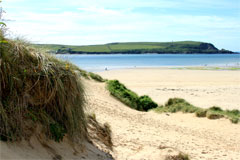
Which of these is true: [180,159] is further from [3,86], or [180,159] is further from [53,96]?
[3,86]

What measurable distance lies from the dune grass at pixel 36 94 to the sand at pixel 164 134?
3.40 feet

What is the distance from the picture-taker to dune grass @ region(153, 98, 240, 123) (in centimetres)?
1230

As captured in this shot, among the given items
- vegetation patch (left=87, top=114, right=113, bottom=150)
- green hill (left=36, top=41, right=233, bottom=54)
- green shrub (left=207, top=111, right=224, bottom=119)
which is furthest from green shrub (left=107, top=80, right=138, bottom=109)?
green hill (left=36, top=41, right=233, bottom=54)

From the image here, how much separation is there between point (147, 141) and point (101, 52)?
155 m

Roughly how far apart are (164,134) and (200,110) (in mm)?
3599

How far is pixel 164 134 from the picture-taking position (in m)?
9.93

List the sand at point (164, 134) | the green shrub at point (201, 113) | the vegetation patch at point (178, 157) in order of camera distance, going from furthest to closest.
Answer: the green shrub at point (201, 113) → the sand at point (164, 134) → the vegetation patch at point (178, 157)

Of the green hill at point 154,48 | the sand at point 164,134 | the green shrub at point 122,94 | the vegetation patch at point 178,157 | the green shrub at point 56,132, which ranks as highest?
the green hill at point 154,48

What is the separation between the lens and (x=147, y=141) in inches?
337

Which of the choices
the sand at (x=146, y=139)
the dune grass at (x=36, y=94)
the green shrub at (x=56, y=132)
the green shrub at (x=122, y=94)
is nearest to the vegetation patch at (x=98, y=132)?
the sand at (x=146, y=139)

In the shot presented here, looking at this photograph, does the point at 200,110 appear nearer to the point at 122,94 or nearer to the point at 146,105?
the point at 146,105

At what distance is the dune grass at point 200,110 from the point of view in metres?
12.3

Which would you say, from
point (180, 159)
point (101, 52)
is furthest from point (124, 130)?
point (101, 52)

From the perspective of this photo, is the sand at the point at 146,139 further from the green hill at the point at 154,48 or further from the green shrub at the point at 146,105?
the green hill at the point at 154,48
